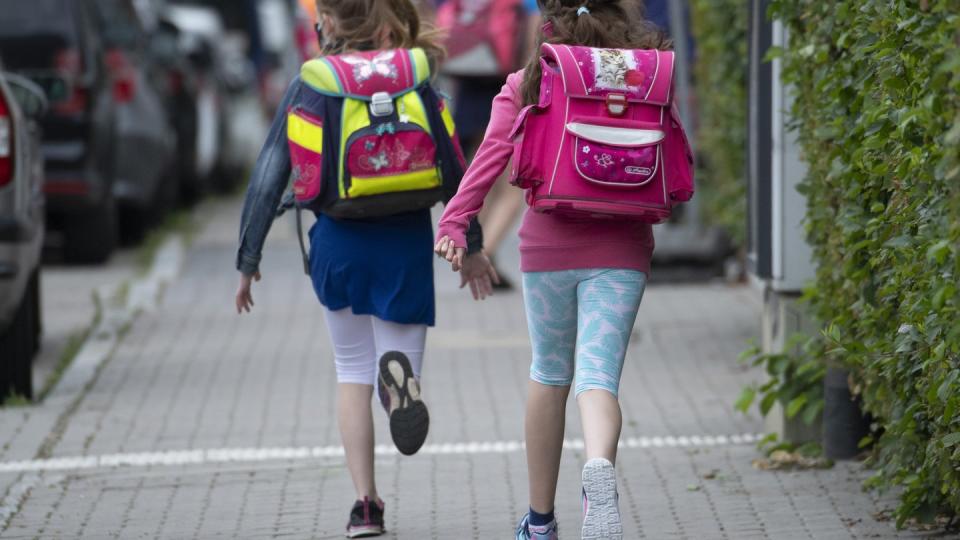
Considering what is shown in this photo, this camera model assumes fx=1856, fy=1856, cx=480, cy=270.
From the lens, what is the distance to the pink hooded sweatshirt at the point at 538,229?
4.74 m

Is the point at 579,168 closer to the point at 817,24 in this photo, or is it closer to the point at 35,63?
the point at 817,24

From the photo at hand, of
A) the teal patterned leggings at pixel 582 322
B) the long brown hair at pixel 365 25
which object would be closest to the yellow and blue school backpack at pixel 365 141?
the long brown hair at pixel 365 25

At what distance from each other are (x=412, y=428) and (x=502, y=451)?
151 cm

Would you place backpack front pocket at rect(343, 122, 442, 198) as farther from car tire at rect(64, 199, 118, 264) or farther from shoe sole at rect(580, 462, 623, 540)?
car tire at rect(64, 199, 118, 264)

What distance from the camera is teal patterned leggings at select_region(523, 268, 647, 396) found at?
4.75m

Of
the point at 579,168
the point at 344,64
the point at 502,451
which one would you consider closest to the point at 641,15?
the point at 579,168

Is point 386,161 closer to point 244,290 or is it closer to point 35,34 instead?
point 244,290

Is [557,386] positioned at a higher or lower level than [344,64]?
lower

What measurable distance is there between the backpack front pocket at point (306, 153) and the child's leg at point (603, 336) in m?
0.90

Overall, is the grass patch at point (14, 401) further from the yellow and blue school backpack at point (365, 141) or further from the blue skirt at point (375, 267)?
the yellow and blue school backpack at point (365, 141)

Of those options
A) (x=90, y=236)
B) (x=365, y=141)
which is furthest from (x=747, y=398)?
(x=90, y=236)

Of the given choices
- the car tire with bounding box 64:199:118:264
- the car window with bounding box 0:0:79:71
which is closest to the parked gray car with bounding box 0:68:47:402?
the car window with bounding box 0:0:79:71

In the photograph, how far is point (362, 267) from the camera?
538cm

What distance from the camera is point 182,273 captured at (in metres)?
12.4
